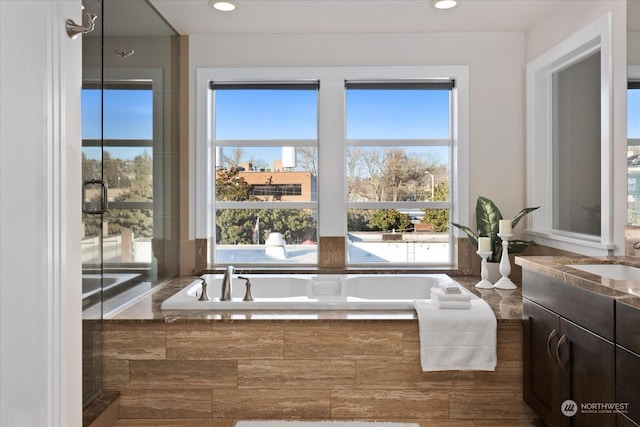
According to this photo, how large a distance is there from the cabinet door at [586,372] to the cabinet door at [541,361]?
0.08 metres

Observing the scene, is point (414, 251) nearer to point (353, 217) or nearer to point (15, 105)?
point (353, 217)

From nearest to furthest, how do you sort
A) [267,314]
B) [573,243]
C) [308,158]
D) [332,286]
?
1. [267,314]
2. [573,243]
3. [332,286]
4. [308,158]

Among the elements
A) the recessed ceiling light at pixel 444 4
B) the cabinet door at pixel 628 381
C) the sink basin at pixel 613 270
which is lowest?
the cabinet door at pixel 628 381

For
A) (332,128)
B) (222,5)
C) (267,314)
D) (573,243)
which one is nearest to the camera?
(267,314)

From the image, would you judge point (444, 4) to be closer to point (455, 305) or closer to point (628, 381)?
point (455, 305)

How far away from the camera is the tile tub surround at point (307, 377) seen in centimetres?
245

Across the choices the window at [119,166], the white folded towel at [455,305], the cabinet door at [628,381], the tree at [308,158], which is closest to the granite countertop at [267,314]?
the white folded towel at [455,305]

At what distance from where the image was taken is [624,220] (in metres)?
2.55

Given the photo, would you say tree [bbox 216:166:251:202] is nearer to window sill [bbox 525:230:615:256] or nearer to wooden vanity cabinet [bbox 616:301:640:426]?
window sill [bbox 525:230:615:256]

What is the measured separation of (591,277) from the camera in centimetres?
184

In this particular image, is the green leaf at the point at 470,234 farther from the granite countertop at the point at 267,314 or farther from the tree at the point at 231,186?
the tree at the point at 231,186

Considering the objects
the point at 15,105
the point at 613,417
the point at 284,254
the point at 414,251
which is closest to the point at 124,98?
the point at 284,254

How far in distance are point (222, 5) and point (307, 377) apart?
2.43 metres

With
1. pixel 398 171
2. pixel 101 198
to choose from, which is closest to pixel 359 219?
pixel 398 171
